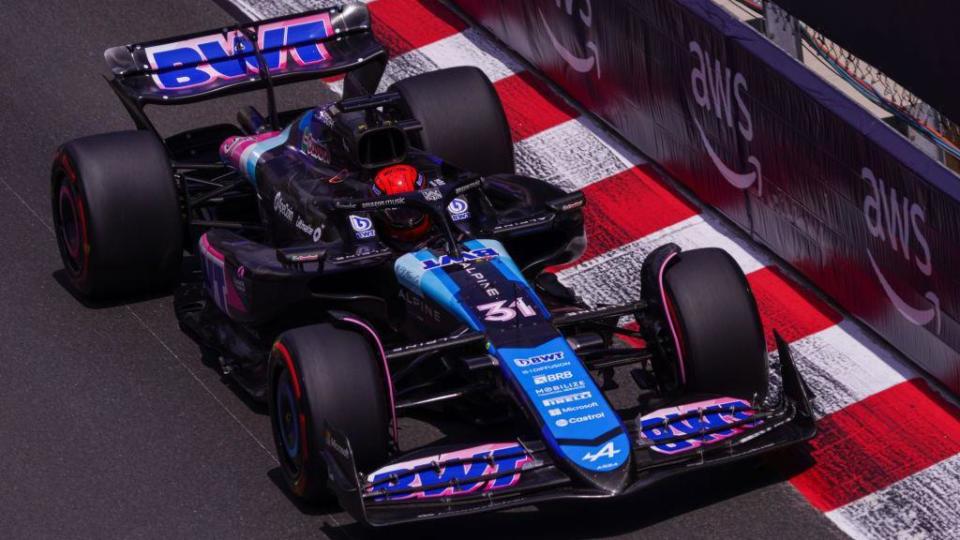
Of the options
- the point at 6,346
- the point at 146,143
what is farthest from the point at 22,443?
the point at 146,143

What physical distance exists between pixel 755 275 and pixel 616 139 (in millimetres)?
1805

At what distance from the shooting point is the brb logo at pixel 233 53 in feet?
35.6

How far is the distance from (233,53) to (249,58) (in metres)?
0.10

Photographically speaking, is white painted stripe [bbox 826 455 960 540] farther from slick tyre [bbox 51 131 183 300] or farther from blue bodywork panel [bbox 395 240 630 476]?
slick tyre [bbox 51 131 183 300]

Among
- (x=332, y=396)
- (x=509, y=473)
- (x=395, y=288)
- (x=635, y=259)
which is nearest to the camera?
(x=509, y=473)

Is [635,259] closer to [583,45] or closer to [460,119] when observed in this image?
[460,119]

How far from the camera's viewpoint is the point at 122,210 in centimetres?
1009

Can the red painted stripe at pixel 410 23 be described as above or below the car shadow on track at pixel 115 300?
below

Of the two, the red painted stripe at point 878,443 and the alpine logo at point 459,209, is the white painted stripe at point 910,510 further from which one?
the alpine logo at point 459,209

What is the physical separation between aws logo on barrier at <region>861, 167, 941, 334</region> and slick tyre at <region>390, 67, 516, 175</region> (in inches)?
87.6

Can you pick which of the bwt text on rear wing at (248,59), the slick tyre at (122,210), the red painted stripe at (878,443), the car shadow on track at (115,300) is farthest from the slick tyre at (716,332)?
the car shadow on track at (115,300)

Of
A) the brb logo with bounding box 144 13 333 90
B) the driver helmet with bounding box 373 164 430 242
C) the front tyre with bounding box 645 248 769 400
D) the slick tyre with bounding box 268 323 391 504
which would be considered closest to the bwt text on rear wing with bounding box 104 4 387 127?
the brb logo with bounding box 144 13 333 90

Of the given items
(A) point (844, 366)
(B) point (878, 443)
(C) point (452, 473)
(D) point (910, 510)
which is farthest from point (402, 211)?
(D) point (910, 510)

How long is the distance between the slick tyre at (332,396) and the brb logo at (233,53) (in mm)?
2799
